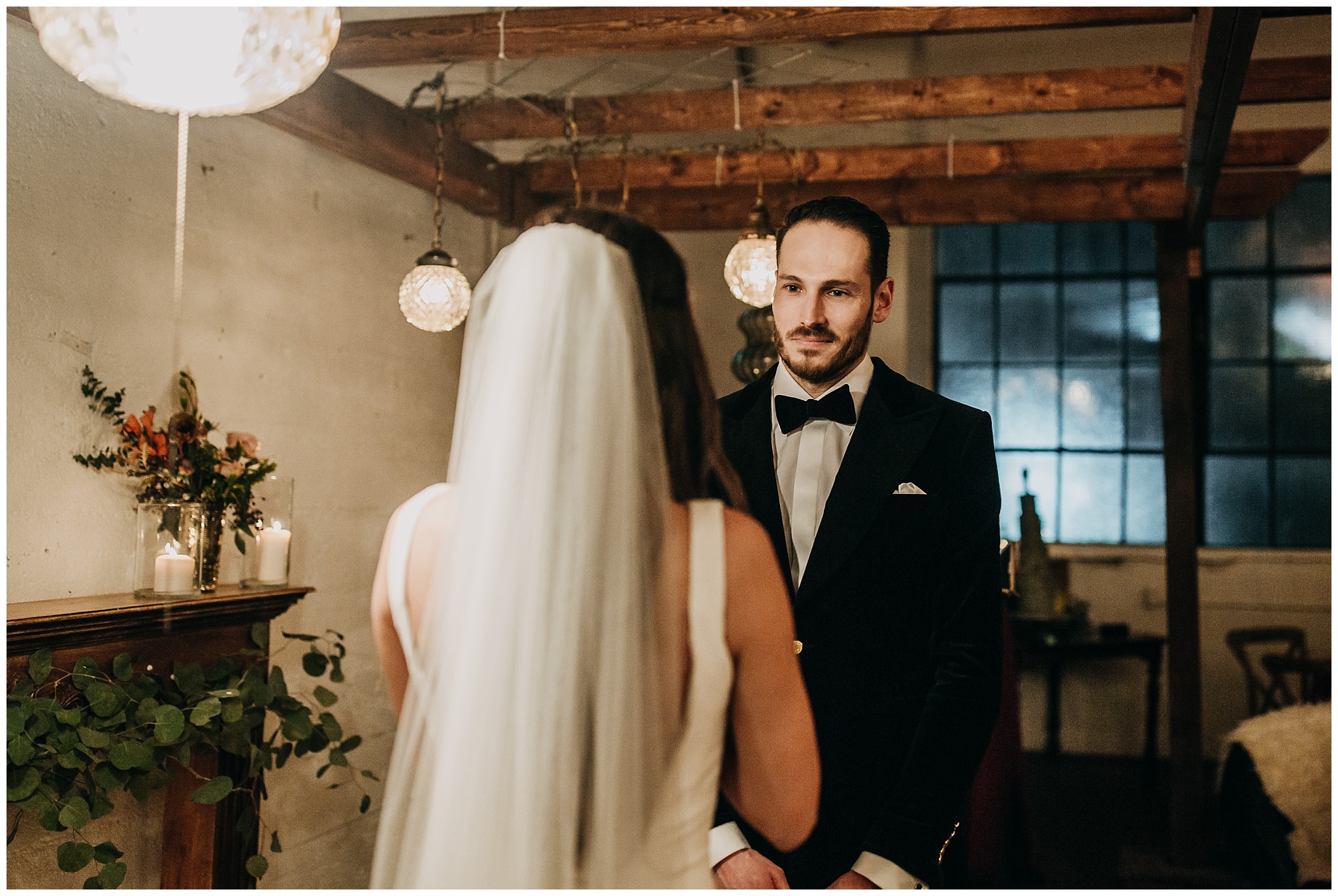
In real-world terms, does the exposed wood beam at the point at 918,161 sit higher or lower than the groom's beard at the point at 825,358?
higher

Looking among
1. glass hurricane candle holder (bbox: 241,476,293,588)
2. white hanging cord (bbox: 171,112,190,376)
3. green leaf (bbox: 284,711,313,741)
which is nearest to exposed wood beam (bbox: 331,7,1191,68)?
white hanging cord (bbox: 171,112,190,376)

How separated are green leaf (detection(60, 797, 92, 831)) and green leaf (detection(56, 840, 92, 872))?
0.12 ft

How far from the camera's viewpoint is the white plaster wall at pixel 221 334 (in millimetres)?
2178

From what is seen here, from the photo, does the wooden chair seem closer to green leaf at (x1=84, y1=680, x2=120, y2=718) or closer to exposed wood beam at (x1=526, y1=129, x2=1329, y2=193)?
exposed wood beam at (x1=526, y1=129, x2=1329, y2=193)

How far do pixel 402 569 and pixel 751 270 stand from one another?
2.81 feet

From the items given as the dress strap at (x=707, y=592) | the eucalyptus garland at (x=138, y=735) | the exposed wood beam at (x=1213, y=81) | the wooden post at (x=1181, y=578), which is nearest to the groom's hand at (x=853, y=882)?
the dress strap at (x=707, y=592)

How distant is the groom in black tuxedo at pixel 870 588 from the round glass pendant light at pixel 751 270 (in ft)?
1.17

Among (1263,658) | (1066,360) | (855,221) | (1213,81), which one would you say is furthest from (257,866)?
(1066,360)

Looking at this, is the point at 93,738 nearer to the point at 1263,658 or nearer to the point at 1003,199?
the point at 1003,199

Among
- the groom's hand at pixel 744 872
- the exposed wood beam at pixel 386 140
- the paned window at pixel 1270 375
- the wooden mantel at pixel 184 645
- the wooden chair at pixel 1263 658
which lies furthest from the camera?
the paned window at pixel 1270 375

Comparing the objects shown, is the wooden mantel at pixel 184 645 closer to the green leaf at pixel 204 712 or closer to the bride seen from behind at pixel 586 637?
the green leaf at pixel 204 712

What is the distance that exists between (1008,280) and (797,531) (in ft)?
17.5

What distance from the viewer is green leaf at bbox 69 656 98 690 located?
2.12 metres

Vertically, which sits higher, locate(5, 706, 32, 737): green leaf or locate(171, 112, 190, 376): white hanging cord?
locate(171, 112, 190, 376): white hanging cord
